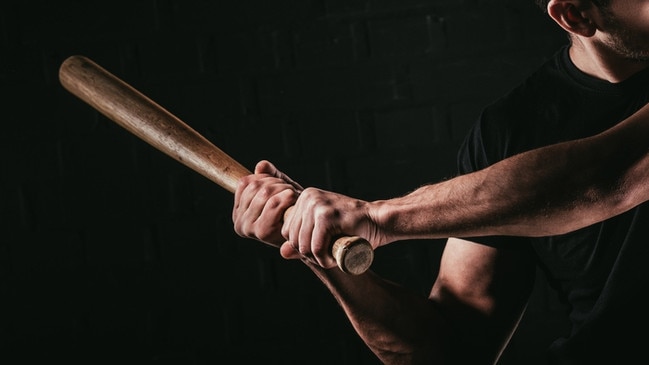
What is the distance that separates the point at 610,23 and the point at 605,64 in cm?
8

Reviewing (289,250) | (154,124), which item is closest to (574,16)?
(289,250)

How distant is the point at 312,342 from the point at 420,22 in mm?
968

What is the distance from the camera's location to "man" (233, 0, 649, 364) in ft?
3.15

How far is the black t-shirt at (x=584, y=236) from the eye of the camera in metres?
1.18

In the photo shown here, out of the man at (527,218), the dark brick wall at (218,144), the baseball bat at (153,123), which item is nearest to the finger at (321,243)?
the man at (527,218)

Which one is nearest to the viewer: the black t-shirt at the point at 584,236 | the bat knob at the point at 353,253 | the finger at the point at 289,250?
the bat knob at the point at 353,253

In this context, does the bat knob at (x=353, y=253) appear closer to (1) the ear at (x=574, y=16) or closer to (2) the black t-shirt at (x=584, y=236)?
(2) the black t-shirt at (x=584, y=236)

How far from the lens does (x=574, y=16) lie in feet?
4.00

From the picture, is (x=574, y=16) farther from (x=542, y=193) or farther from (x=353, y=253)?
(x=353, y=253)

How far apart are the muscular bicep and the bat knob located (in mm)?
466

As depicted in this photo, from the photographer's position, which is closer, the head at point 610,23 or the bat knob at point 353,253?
the bat knob at point 353,253

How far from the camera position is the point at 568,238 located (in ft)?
4.21

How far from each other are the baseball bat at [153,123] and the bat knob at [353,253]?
1.05ft

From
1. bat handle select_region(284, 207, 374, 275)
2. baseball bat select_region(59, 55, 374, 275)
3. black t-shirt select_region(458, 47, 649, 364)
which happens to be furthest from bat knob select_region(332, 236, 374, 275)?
black t-shirt select_region(458, 47, 649, 364)
